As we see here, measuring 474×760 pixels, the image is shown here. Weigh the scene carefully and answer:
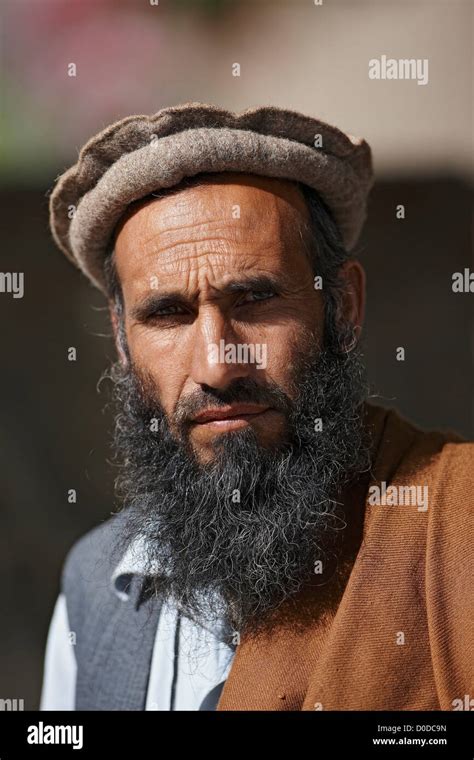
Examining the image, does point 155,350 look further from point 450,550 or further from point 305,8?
point 305,8

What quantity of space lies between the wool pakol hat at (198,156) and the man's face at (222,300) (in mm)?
66

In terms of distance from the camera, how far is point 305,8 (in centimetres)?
404

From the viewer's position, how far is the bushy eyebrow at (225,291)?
2027mm

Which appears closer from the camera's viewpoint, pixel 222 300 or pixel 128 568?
pixel 222 300

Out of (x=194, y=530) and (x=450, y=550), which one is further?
(x=194, y=530)

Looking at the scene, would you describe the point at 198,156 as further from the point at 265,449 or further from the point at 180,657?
the point at 180,657

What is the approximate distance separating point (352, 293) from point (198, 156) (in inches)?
27.1

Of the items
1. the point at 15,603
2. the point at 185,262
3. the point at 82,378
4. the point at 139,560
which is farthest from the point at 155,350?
the point at 15,603

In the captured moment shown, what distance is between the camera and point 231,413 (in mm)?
2002

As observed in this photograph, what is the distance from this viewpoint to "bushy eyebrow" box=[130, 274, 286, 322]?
79.8 inches

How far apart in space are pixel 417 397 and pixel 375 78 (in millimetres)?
1715

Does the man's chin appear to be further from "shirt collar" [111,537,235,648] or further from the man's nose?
"shirt collar" [111,537,235,648]

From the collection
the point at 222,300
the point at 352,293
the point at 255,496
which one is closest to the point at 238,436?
the point at 255,496
